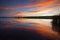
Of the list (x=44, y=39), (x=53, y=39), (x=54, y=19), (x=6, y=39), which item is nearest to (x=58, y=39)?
(x=53, y=39)

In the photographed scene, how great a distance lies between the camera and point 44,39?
2.37 m

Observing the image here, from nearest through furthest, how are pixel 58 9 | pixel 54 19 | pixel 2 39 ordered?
pixel 2 39 → pixel 58 9 → pixel 54 19

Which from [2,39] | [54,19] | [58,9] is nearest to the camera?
[2,39]

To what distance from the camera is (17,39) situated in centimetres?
232

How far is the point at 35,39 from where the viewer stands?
2.36 m

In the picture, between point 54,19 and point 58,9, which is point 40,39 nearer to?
point 58,9

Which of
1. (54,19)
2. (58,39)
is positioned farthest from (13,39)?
(54,19)

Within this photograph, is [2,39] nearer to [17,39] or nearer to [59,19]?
[17,39]

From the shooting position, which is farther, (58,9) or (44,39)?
(58,9)

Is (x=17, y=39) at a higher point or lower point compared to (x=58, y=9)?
lower

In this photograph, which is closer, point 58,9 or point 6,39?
point 6,39

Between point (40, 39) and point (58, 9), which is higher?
point (58, 9)

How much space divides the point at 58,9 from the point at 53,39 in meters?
2.45

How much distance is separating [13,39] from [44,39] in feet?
1.97
